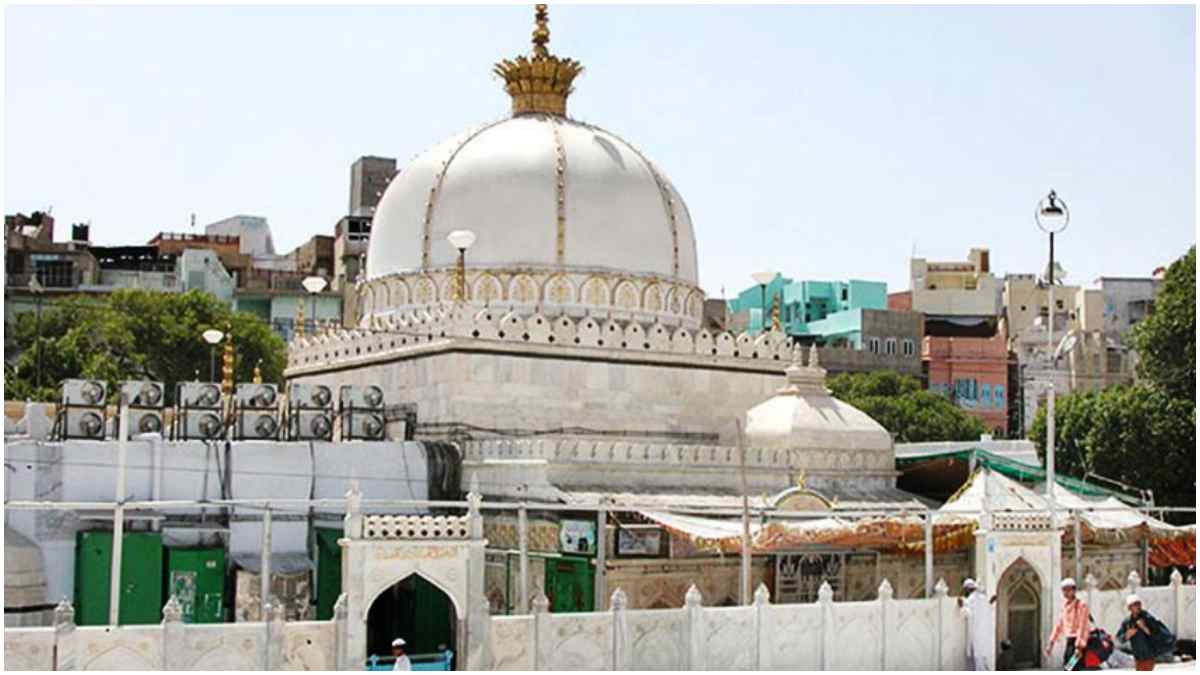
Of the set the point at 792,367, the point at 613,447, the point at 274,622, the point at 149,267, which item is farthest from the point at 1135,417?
the point at 149,267

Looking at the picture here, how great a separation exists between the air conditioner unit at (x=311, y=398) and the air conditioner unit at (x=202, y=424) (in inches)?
46.3

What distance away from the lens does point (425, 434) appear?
2438cm

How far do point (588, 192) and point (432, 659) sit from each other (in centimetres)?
1135

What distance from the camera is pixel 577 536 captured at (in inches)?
818

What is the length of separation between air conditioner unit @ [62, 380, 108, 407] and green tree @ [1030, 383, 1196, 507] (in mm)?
22966

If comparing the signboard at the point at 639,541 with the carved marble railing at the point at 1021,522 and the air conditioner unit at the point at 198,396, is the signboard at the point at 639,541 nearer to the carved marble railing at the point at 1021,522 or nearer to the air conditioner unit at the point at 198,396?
the carved marble railing at the point at 1021,522

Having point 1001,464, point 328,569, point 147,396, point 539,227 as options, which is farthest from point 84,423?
point 1001,464

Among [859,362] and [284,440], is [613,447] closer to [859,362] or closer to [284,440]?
[284,440]

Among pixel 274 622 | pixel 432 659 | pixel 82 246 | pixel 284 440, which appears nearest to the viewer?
pixel 274 622

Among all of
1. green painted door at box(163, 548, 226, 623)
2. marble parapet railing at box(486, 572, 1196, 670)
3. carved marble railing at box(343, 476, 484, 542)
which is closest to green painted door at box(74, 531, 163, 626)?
green painted door at box(163, 548, 226, 623)

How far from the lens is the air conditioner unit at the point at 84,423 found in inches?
925

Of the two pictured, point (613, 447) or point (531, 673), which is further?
point (613, 447)

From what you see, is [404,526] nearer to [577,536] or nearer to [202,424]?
[577,536]

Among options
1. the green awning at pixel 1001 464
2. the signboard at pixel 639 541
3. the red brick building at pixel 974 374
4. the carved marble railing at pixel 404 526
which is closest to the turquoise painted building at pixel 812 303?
the red brick building at pixel 974 374
